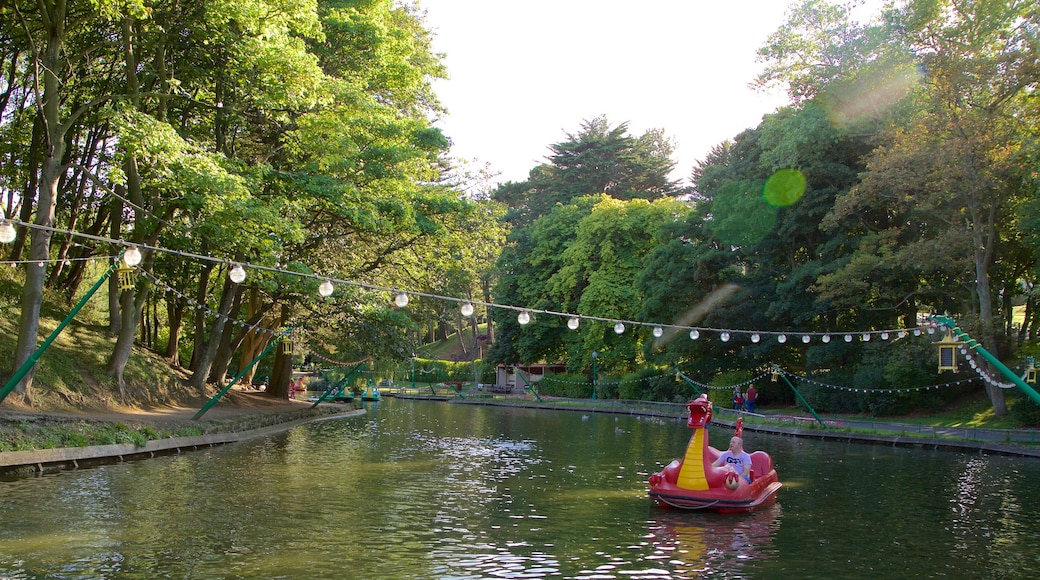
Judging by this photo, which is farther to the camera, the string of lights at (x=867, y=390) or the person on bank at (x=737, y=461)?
the string of lights at (x=867, y=390)

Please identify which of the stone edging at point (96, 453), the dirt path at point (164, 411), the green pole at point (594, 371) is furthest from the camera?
the green pole at point (594, 371)

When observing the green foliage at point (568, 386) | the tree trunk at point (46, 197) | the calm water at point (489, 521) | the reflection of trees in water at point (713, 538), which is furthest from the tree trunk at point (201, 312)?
the green foliage at point (568, 386)

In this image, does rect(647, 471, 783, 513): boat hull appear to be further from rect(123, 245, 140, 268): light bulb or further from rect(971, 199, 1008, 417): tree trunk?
rect(971, 199, 1008, 417): tree trunk

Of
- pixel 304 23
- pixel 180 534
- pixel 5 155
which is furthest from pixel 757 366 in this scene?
pixel 180 534

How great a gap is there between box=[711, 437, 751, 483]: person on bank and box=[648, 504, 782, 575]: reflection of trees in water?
0.78 meters

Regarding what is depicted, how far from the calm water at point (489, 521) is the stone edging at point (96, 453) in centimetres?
80

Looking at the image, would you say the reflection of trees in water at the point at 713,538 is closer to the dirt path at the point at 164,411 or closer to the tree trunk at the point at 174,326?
the dirt path at the point at 164,411

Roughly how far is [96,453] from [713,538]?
1477 centimetres

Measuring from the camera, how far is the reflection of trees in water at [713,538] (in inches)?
498

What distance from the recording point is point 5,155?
3083 centimetres

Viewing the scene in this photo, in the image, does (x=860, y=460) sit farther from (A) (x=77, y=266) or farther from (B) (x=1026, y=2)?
(A) (x=77, y=266)

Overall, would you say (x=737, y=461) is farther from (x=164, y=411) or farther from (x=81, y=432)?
(x=164, y=411)

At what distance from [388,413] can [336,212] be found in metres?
21.5

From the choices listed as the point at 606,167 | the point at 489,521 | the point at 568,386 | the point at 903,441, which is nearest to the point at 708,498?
the point at 489,521
